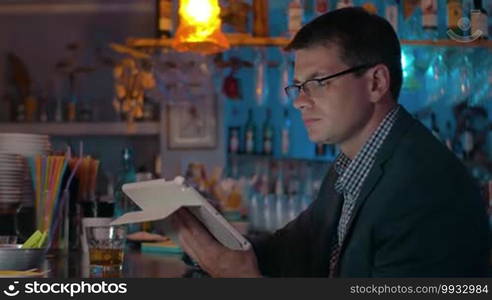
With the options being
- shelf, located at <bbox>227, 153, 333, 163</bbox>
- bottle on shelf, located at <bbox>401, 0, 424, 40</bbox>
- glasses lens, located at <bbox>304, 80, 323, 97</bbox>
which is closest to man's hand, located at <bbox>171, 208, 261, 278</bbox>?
glasses lens, located at <bbox>304, 80, 323, 97</bbox>

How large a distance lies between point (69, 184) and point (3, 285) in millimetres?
1053

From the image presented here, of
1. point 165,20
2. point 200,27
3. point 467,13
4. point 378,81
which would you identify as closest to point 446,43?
point 467,13

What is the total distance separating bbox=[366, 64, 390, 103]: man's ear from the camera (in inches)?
81.4

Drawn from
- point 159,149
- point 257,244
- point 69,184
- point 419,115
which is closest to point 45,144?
point 69,184

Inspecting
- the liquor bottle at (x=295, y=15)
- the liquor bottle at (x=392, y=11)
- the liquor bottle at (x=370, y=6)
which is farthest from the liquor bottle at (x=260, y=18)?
the liquor bottle at (x=392, y=11)

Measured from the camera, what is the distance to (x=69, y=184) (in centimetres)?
274

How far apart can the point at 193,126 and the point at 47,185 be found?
9.81ft

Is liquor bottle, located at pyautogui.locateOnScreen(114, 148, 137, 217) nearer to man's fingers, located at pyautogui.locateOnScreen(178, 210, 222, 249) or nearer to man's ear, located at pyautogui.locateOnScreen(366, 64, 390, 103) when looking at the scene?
man's fingers, located at pyautogui.locateOnScreen(178, 210, 222, 249)

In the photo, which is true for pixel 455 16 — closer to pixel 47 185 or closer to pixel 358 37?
pixel 358 37

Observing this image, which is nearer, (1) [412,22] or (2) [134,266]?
(2) [134,266]

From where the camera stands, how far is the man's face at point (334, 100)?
6.80 feet

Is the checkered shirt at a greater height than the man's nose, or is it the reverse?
the man's nose

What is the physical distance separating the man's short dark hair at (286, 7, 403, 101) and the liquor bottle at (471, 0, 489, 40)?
1.22 metres

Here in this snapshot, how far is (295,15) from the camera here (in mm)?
3965
